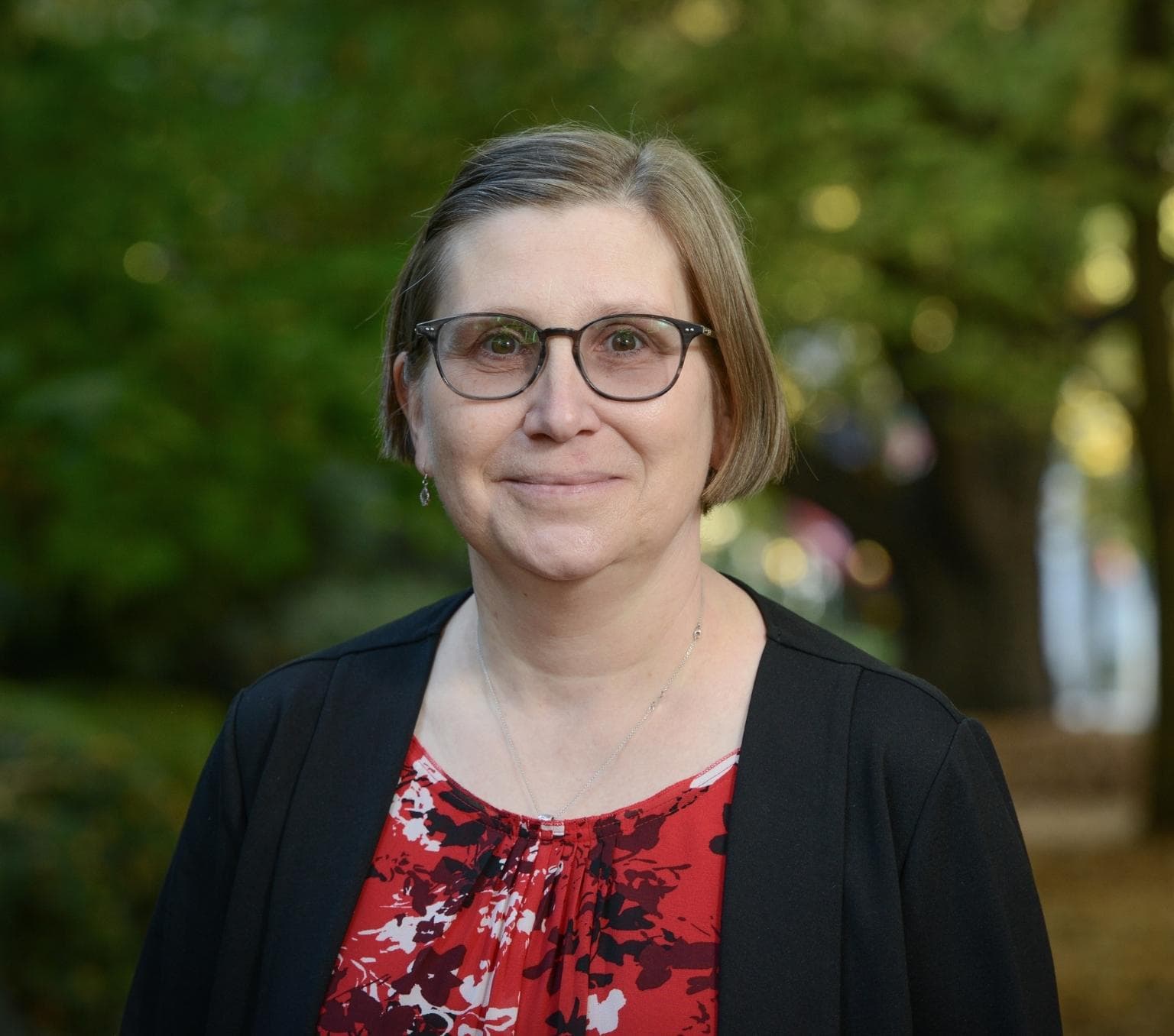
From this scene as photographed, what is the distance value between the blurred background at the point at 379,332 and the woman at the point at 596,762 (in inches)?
35.1

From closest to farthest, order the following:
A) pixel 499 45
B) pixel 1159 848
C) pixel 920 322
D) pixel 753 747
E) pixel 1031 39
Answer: pixel 753 747 < pixel 499 45 < pixel 1031 39 < pixel 1159 848 < pixel 920 322

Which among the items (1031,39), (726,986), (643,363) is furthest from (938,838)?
(1031,39)

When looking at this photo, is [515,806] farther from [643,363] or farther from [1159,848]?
[1159,848]

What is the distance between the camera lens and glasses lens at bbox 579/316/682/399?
6.56ft

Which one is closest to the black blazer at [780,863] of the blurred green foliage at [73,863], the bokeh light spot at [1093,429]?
the blurred green foliage at [73,863]

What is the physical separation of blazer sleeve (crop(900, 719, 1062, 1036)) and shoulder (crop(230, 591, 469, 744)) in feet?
2.73

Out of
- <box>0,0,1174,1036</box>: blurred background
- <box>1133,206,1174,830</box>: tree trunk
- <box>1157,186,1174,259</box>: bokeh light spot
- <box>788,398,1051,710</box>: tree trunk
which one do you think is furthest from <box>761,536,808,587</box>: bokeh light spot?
<box>1133,206,1174,830</box>: tree trunk

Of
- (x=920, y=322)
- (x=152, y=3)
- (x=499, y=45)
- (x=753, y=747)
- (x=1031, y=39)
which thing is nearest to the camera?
(x=753, y=747)

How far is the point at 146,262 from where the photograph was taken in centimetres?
448

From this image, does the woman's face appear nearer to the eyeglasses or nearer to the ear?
the eyeglasses

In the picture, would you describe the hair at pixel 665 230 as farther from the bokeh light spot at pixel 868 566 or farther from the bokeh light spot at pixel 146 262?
the bokeh light spot at pixel 868 566

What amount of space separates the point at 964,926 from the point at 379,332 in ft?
9.82

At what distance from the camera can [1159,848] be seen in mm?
10273

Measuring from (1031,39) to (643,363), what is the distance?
7.55 metres
